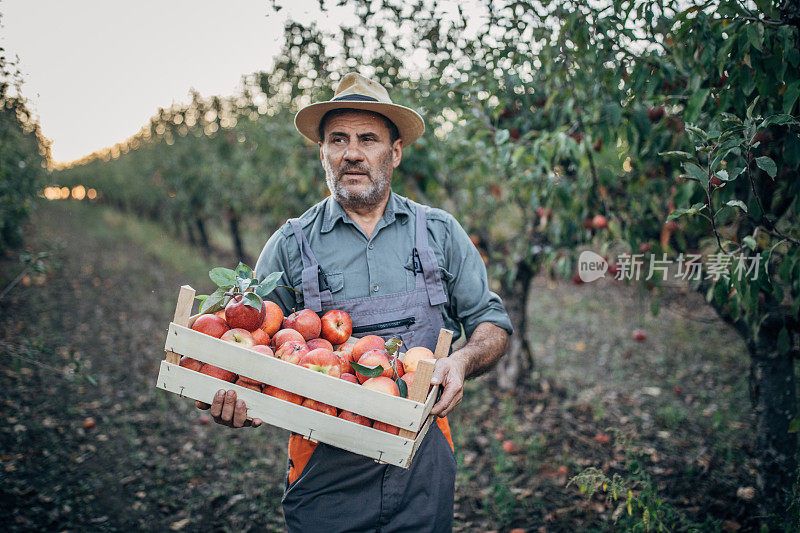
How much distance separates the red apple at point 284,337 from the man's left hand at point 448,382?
51cm

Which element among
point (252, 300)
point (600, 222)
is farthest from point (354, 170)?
point (600, 222)

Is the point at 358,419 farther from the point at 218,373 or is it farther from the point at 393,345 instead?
the point at 218,373

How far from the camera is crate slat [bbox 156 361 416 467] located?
1501mm

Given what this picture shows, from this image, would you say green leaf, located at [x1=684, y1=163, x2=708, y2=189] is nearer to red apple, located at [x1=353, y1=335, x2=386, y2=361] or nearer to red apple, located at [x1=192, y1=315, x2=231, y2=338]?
red apple, located at [x1=353, y1=335, x2=386, y2=361]

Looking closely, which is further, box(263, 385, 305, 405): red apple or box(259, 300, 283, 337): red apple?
box(259, 300, 283, 337): red apple

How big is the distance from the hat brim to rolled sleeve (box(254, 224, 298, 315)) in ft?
2.02

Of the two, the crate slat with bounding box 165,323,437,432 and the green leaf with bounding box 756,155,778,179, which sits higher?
the green leaf with bounding box 756,155,778,179

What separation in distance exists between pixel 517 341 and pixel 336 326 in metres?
3.87

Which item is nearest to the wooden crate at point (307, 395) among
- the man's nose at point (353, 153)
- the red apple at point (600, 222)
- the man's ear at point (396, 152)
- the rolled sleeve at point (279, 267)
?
the rolled sleeve at point (279, 267)

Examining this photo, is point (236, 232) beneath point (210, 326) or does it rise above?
above

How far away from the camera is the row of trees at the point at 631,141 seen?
211 centimetres

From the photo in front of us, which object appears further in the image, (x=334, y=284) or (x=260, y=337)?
(x=334, y=284)

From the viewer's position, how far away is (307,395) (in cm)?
151

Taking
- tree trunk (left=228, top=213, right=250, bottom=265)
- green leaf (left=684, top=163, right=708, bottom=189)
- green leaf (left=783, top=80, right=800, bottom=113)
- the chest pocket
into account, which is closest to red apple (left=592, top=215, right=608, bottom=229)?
green leaf (left=783, top=80, right=800, bottom=113)
